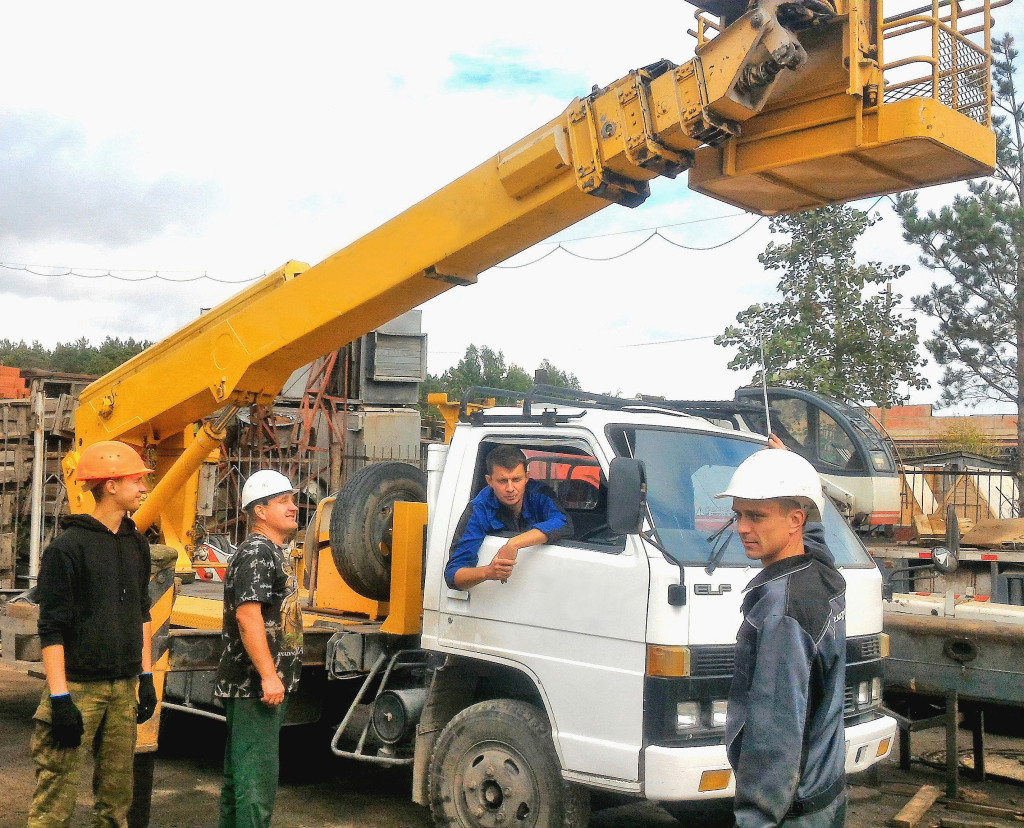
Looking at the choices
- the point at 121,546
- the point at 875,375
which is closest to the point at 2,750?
the point at 121,546

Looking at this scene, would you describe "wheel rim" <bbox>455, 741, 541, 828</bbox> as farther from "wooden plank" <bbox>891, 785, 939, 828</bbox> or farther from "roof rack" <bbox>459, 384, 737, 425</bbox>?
"wooden plank" <bbox>891, 785, 939, 828</bbox>

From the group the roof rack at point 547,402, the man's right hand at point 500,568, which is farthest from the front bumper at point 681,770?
the roof rack at point 547,402

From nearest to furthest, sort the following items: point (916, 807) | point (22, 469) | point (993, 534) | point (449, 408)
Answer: point (916, 807) < point (449, 408) < point (993, 534) < point (22, 469)

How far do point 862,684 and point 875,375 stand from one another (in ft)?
39.7

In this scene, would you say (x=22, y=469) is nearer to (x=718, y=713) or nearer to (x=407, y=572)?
(x=407, y=572)

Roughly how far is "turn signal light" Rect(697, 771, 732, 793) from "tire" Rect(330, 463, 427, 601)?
97.0 inches

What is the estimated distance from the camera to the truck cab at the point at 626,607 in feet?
14.4

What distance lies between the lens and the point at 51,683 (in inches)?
160

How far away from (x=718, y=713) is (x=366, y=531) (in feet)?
8.05

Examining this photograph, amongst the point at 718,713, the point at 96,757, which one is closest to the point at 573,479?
the point at 718,713

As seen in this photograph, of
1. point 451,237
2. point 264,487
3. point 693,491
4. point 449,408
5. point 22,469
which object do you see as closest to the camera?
point 264,487

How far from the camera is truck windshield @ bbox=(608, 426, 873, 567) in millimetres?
4734

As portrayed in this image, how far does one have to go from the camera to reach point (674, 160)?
5598 millimetres

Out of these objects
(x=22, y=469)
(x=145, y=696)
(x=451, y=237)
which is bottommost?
(x=145, y=696)
